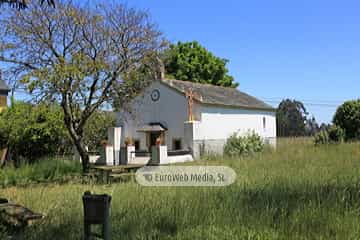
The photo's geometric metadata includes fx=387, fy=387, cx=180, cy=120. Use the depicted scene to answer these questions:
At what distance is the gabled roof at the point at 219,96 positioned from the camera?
89.2 feet

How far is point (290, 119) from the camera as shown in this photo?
70312mm

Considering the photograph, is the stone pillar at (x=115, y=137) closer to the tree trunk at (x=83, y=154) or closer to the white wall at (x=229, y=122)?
the white wall at (x=229, y=122)

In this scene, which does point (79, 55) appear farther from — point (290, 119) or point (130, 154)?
point (290, 119)

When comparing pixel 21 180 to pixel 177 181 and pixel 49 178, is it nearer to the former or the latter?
pixel 49 178

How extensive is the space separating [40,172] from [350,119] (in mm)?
23367

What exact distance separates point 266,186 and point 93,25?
11235 mm

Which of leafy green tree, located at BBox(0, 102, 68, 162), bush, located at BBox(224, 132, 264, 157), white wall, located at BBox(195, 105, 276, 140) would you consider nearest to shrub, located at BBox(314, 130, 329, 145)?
bush, located at BBox(224, 132, 264, 157)

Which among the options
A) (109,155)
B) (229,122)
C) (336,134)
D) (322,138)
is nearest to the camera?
(109,155)

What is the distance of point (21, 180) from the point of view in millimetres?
15453

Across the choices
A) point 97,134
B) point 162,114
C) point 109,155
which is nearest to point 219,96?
point 162,114

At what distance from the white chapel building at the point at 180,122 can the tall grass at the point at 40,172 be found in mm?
5985

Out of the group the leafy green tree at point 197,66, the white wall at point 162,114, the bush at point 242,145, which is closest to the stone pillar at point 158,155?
the white wall at point 162,114

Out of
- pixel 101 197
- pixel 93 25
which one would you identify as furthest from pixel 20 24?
pixel 101 197

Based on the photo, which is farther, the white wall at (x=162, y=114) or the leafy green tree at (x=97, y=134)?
the white wall at (x=162, y=114)
